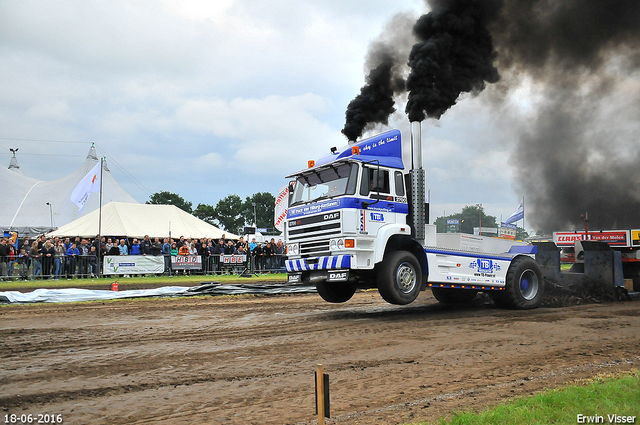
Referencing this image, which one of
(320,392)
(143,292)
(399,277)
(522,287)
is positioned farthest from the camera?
(143,292)

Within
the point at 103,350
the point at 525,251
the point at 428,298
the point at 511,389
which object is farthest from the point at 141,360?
the point at 428,298

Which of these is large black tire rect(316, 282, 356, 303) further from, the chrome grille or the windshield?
the windshield

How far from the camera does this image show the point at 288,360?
20.5 feet

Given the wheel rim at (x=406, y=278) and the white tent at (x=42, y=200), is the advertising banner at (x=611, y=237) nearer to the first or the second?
the wheel rim at (x=406, y=278)

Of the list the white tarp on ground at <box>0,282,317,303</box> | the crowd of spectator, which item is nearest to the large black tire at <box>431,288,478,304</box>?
the white tarp on ground at <box>0,282,317,303</box>

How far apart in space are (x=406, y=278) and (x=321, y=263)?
5.64ft

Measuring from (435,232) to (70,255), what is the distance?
655 inches

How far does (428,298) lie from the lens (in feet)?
48.8

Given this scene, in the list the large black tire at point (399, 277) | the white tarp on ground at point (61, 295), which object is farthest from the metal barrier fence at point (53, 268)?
the large black tire at point (399, 277)

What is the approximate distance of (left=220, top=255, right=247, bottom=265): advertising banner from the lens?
2406cm

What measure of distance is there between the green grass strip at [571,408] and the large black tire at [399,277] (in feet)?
15.9

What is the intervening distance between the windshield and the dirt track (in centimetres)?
256

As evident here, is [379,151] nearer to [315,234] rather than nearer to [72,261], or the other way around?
[315,234]

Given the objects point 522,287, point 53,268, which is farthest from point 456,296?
point 53,268
